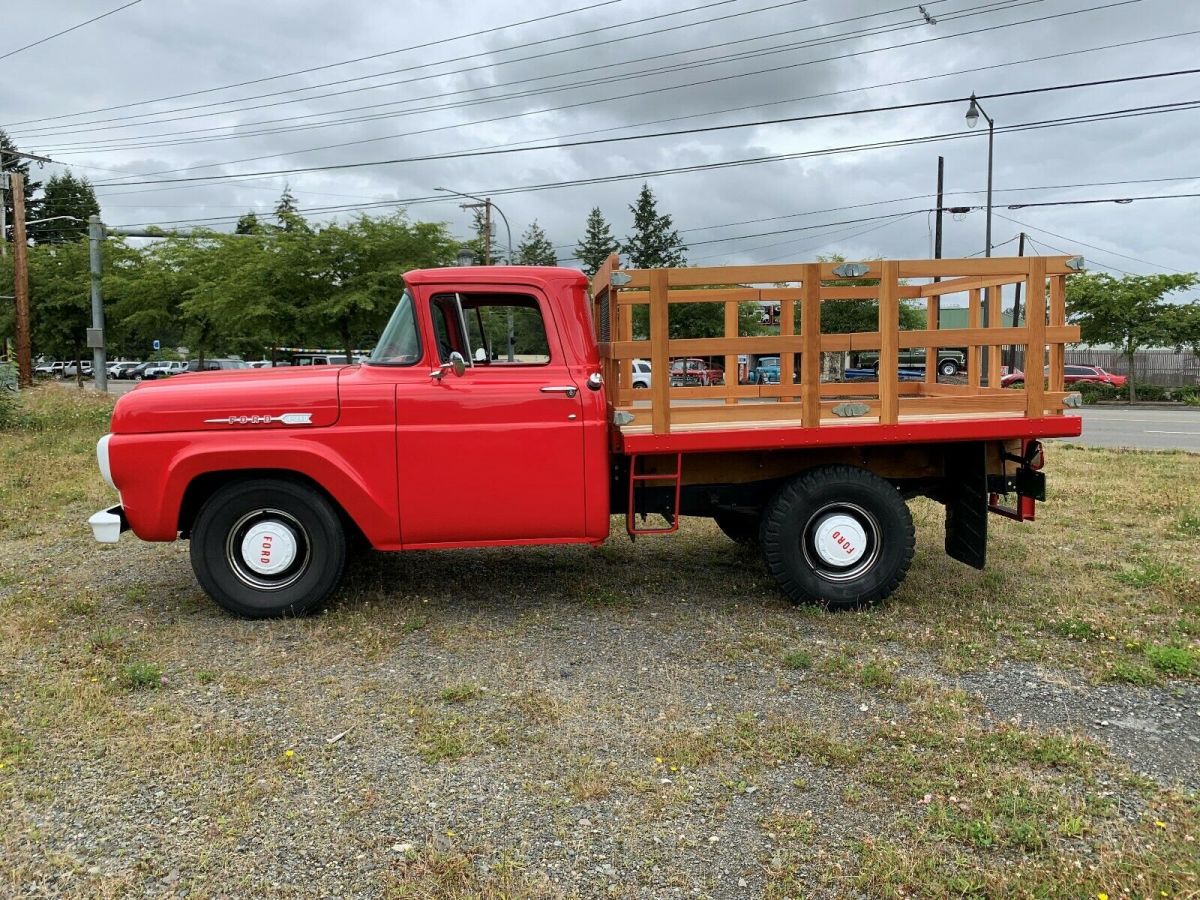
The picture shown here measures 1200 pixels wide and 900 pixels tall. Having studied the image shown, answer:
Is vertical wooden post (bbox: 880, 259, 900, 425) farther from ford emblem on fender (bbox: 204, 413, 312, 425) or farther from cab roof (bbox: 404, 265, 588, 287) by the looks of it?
ford emblem on fender (bbox: 204, 413, 312, 425)

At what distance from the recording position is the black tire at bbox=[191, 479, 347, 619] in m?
5.26

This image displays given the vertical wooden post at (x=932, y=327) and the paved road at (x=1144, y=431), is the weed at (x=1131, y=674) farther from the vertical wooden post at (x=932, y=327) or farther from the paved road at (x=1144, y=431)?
the paved road at (x=1144, y=431)

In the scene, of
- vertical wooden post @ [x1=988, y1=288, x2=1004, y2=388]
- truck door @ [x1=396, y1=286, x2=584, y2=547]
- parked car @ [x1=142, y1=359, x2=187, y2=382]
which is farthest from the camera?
parked car @ [x1=142, y1=359, x2=187, y2=382]

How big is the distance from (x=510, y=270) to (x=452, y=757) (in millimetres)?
2926

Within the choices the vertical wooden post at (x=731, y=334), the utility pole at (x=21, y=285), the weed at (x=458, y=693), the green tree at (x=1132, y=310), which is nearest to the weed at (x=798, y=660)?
the weed at (x=458, y=693)

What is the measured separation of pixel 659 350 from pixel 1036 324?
229 centimetres

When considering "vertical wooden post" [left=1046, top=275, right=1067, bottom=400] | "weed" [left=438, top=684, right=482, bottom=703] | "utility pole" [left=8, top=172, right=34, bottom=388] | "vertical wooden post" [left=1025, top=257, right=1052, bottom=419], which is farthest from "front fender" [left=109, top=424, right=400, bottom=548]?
"utility pole" [left=8, top=172, right=34, bottom=388]

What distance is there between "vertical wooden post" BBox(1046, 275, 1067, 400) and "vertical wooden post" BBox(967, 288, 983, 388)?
59 cm

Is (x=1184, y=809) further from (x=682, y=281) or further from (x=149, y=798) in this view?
(x=149, y=798)

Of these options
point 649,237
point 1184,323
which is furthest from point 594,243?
point 1184,323

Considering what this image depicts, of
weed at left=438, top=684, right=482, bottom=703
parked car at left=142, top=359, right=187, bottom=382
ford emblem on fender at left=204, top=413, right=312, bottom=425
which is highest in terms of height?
parked car at left=142, top=359, right=187, bottom=382

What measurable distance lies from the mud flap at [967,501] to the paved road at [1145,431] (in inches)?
383

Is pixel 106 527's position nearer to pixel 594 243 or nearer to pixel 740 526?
pixel 740 526

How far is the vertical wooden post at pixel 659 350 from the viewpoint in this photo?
514 centimetres
